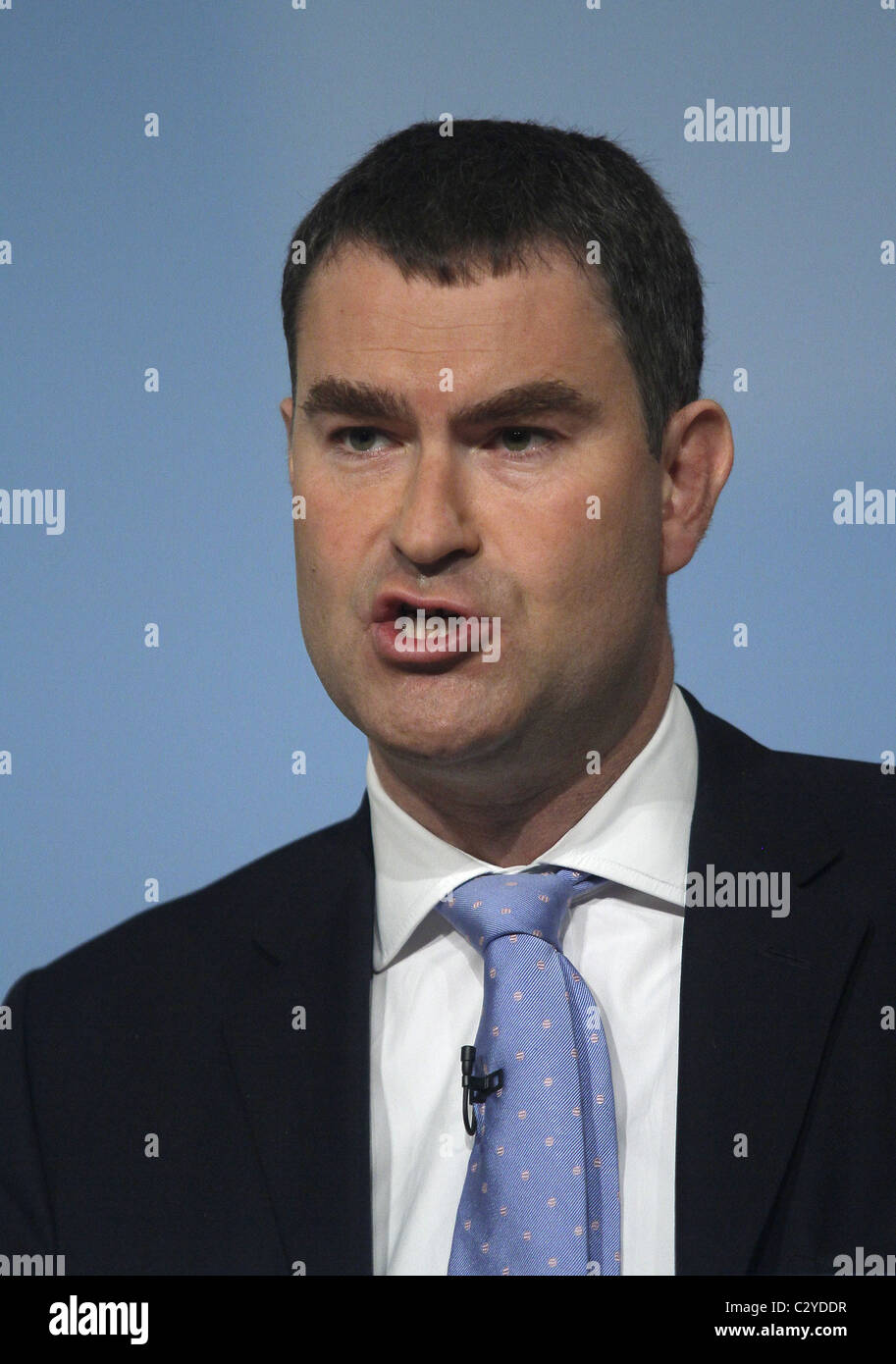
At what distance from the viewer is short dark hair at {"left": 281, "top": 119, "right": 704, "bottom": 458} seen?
6.90 feet

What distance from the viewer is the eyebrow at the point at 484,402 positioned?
2.08m

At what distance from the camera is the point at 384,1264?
214 centimetres

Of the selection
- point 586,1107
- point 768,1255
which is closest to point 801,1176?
point 768,1255

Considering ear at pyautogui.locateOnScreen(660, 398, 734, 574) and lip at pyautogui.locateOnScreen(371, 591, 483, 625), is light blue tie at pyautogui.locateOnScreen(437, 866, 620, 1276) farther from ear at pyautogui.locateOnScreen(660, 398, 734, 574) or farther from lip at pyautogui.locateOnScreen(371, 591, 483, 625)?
ear at pyautogui.locateOnScreen(660, 398, 734, 574)

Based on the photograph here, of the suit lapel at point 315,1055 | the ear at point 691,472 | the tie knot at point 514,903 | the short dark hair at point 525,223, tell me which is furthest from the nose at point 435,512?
the suit lapel at point 315,1055

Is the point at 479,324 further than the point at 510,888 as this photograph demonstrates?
No

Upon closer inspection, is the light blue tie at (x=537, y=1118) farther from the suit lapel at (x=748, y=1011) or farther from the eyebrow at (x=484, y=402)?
the eyebrow at (x=484, y=402)

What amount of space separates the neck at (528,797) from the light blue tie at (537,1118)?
0.11m

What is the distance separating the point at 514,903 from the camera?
2176mm

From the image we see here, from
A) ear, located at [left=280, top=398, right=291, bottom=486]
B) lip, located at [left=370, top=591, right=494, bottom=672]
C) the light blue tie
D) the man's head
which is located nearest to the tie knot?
the light blue tie

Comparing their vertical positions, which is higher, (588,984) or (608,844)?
(608,844)

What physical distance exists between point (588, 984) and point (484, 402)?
0.75 m

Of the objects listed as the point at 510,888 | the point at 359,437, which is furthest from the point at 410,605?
the point at 510,888

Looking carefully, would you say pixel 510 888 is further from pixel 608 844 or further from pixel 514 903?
pixel 608 844
